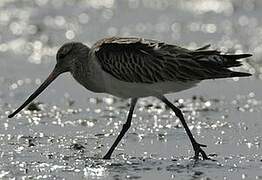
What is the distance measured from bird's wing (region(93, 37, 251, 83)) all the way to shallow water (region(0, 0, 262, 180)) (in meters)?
0.88

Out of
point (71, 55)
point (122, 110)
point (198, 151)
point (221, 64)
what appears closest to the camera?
point (198, 151)

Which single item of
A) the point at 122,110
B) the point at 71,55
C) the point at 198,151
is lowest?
the point at 198,151

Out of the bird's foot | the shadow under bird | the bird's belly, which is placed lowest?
the bird's foot

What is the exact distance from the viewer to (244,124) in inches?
486

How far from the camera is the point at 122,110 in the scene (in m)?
13.4

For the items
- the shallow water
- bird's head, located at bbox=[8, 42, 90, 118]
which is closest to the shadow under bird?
Answer: bird's head, located at bbox=[8, 42, 90, 118]

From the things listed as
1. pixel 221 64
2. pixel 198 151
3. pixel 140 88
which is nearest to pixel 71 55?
pixel 140 88

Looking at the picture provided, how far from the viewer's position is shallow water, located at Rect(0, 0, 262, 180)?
9953 mm

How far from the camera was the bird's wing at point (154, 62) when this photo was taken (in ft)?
35.1

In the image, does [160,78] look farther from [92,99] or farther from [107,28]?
[107,28]

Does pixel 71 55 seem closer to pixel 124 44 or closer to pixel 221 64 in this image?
pixel 124 44

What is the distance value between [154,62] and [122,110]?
263cm

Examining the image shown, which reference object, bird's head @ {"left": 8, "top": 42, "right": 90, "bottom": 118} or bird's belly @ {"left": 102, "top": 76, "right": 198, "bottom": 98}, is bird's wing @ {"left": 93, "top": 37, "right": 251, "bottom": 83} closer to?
bird's belly @ {"left": 102, "top": 76, "right": 198, "bottom": 98}

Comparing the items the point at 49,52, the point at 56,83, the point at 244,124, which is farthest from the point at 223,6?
the point at 244,124
